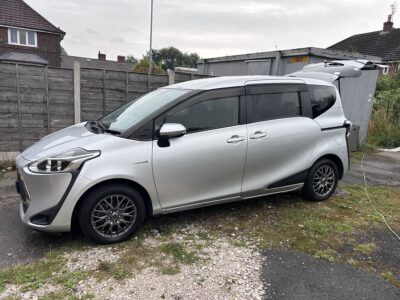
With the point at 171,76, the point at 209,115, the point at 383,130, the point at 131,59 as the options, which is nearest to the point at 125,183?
the point at 209,115

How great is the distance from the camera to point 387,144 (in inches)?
400

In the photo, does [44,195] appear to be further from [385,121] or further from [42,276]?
[385,121]

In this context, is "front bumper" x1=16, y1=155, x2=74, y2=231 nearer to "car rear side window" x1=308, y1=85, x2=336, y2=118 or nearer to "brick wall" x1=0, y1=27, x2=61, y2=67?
"car rear side window" x1=308, y1=85, x2=336, y2=118

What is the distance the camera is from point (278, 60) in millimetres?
8648

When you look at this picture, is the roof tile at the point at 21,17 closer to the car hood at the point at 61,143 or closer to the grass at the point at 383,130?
the grass at the point at 383,130

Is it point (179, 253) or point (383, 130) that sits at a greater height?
point (383, 130)

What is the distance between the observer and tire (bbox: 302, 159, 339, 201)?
4.66 m

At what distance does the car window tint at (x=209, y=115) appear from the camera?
3695 millimetres

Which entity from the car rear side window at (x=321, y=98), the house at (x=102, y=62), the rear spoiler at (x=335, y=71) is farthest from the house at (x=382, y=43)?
the house at (x=102, y=62)

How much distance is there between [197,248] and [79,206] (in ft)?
4.28

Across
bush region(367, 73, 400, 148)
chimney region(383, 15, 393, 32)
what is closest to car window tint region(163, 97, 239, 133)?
bush region(367, 73, 400, 148)

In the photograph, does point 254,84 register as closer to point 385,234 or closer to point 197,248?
point 197,248

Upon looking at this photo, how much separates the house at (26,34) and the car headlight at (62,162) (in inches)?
984

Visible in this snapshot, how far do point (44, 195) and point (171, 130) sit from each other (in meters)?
1.41
